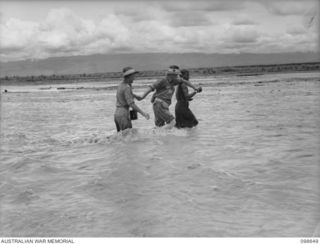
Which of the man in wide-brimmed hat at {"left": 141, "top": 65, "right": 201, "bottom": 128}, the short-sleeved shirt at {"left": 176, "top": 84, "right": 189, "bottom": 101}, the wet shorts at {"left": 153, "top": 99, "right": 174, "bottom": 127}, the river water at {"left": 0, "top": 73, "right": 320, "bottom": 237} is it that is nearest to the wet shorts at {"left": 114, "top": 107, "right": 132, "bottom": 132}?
the river water at {"left": 0, "top": 73, "right": 320, "bottom": 237}

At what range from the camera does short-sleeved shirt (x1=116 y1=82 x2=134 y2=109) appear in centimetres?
1030

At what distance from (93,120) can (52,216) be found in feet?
38.5

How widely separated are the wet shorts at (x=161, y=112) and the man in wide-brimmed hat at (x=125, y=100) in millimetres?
1116

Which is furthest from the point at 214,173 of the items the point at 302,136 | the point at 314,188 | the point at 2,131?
the point at 2,131

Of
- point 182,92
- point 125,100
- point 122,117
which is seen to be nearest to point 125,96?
point 125,100

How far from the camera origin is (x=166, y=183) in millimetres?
6824

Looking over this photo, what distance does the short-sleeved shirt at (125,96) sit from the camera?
33.8ft

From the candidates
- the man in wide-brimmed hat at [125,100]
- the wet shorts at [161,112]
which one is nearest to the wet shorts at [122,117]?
the man in wide-brimmed hat at [125,100]

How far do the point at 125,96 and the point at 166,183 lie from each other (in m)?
3.91

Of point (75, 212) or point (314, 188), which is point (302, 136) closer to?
point (314, 188)

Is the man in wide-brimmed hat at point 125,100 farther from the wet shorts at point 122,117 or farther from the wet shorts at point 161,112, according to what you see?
the wet shorts at point 161,112

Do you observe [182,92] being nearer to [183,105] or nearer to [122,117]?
[183,105]

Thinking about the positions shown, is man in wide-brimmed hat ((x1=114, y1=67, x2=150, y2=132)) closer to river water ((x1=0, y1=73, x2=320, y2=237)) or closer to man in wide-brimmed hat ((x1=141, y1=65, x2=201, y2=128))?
river water ((x1=0, y1=73, x2=320, y2=237))

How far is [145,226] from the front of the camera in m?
5.04
